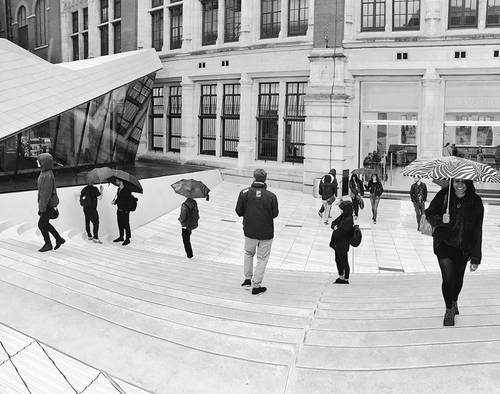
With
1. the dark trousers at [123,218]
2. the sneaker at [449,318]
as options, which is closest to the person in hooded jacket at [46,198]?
the dark trousers at [123,218]

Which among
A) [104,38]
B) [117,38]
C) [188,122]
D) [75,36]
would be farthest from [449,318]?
[75,36]

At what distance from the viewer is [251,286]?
7.85m

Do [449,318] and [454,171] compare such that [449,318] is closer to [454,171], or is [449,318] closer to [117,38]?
[454,171]

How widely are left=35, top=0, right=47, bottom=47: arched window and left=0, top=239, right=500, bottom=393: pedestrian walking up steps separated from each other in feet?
110

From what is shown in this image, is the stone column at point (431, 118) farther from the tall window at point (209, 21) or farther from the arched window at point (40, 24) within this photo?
the arched window at point (40, 24)

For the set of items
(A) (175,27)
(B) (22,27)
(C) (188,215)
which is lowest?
(C) (188,215)

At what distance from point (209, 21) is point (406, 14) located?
9.37 metres

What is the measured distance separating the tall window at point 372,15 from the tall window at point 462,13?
7.93 ft

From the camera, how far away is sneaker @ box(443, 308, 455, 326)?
5.59 m

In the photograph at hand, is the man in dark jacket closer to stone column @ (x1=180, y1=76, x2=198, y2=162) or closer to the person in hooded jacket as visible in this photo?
the person in hooded jacket

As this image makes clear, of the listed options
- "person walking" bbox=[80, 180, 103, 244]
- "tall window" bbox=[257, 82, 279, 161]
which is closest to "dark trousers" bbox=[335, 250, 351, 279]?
"person walking" bbox=[80, 180, 103, 244]

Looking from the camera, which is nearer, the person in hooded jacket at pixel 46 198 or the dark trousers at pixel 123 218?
the person in hooded jacket at pixel 46 198

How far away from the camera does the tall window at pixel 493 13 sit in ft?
65.0

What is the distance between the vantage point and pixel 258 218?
7352mm
